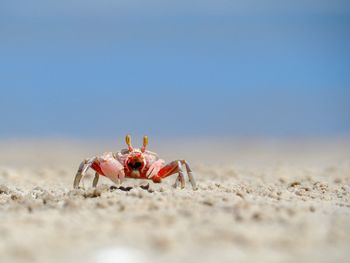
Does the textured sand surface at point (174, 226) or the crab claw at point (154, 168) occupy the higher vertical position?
the crab claw at point (154, 168)

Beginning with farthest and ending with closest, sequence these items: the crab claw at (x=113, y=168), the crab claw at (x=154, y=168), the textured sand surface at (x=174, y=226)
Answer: the crab claw at (x=154, y=168)
the crab claw at (x=113, y=168)
the textured sand surface at (x=174, y=226)

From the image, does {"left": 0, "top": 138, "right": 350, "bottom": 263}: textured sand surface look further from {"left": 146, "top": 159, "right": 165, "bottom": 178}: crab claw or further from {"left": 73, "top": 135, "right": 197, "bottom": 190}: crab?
{"left": 146, "top": 159, "right": 165, "bottom": 178}: crab claw

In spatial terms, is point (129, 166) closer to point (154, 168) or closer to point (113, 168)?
point (113, 168)

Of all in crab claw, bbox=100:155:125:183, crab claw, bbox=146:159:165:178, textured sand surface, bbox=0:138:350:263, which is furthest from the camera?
crab claw, bbox=146:159:165:178

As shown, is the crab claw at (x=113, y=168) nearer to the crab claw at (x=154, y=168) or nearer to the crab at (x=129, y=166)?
the crab at (x=129, y=166)

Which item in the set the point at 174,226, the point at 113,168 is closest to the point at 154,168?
the point at 113,168

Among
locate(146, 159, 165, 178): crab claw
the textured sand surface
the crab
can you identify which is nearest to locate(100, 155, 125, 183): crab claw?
the crab

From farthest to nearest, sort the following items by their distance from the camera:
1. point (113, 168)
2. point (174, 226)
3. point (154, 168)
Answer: point (154, 168) → point (113, 168) → point (174, 226)

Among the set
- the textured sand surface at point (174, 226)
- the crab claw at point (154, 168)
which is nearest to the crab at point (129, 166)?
the crab claw at point (154, 168)

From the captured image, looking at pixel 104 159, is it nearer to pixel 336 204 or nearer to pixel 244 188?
pixel 244 188

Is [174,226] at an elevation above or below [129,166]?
below

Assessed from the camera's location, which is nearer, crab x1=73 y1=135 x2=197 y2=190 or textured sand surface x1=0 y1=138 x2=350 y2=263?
textured sand surface x1=0 y1=138 x2=350 y2=263

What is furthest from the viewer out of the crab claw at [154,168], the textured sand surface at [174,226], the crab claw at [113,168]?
the crab claw at [154,168]

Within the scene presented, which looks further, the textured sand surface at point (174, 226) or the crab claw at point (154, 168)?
the crab claw at point (154, 168)
